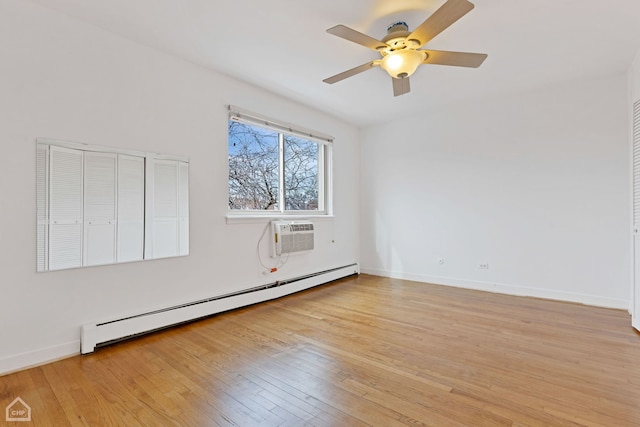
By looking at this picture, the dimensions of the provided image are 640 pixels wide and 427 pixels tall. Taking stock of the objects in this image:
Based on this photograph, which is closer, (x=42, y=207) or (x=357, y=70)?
(x=42, y=207)

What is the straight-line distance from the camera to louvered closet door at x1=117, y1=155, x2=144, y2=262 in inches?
98.9

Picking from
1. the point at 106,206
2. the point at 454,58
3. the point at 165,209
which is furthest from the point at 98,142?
the point at 454,58

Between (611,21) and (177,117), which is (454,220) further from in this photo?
(177,117)

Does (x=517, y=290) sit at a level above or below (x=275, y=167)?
below

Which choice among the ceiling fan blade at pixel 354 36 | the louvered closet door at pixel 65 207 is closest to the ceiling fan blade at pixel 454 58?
the ceiling fan blade at pixel 354 36

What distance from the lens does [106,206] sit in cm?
243

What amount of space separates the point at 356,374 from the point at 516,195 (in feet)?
10.7

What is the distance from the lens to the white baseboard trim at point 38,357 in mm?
2004

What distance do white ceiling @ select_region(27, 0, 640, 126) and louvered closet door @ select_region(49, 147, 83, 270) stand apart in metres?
1.12

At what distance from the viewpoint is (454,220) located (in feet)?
14.3

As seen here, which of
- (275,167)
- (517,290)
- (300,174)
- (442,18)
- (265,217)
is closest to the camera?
(442,18)

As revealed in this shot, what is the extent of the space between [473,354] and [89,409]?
251 cm

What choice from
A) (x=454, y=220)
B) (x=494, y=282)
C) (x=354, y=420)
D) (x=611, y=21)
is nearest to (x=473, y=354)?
(x=354, y=420)

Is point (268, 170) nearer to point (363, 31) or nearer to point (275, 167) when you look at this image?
point (275, 167)
